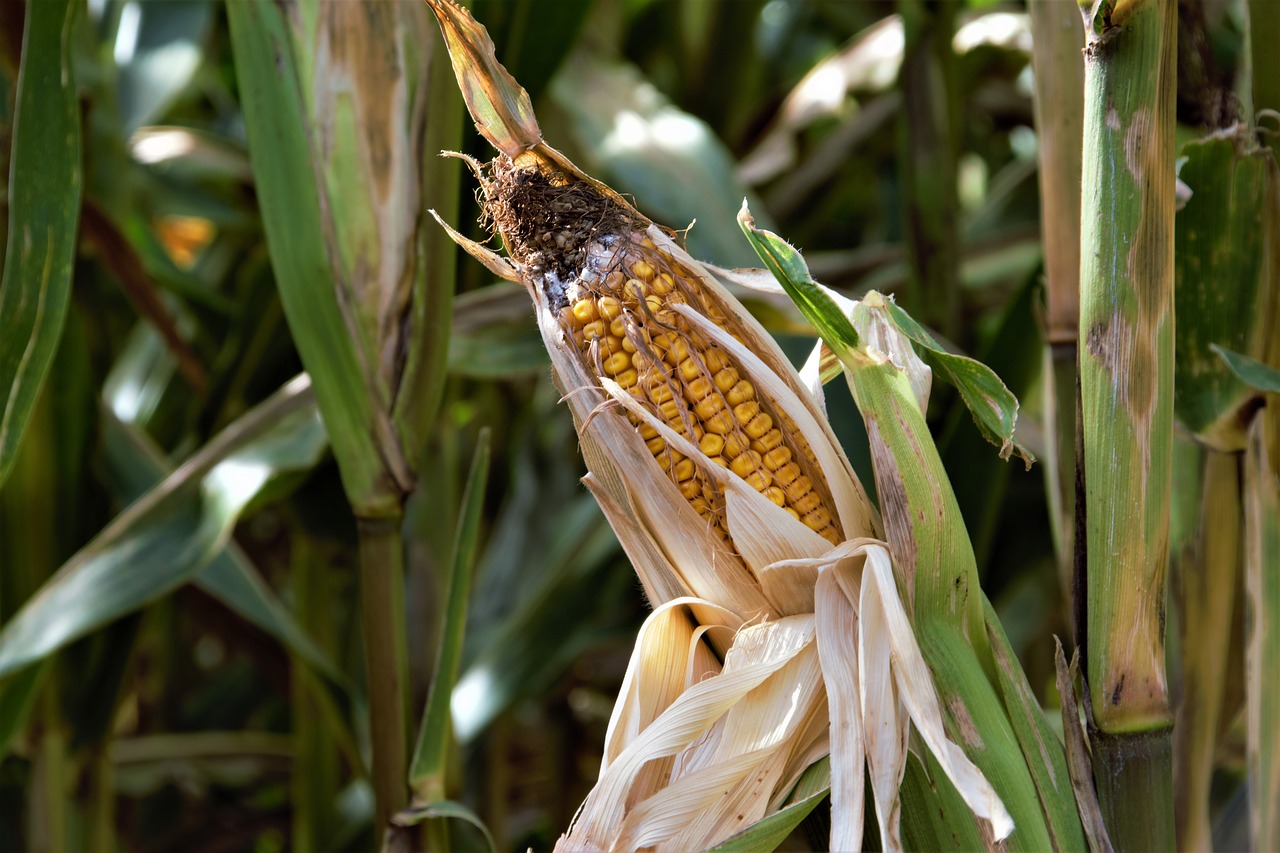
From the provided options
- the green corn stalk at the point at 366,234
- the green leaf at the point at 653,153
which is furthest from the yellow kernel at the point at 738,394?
the green leaf at the point at 653,153

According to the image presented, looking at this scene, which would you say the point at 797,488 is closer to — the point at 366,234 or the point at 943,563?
the point at 943,563

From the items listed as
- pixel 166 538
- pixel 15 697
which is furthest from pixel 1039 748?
pixel 15 697

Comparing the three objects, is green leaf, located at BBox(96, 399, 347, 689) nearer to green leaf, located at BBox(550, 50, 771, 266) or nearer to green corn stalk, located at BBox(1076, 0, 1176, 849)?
green leaf, located at BBox(550, 50, 771, 266)

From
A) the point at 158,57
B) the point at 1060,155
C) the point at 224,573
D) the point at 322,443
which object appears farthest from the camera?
the point at 158,57

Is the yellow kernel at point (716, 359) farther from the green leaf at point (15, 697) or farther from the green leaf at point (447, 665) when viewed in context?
the green leaf at point (15, 697)

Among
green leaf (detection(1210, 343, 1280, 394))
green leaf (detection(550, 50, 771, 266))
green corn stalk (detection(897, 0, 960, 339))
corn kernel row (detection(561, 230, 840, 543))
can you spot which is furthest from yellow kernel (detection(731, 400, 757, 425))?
green corn stalk (detection(897, 0, 960, 339))

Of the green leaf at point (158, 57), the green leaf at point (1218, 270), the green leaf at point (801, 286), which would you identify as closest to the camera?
the green leaf at point (801, 286)

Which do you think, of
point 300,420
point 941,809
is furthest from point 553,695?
point 941,809
